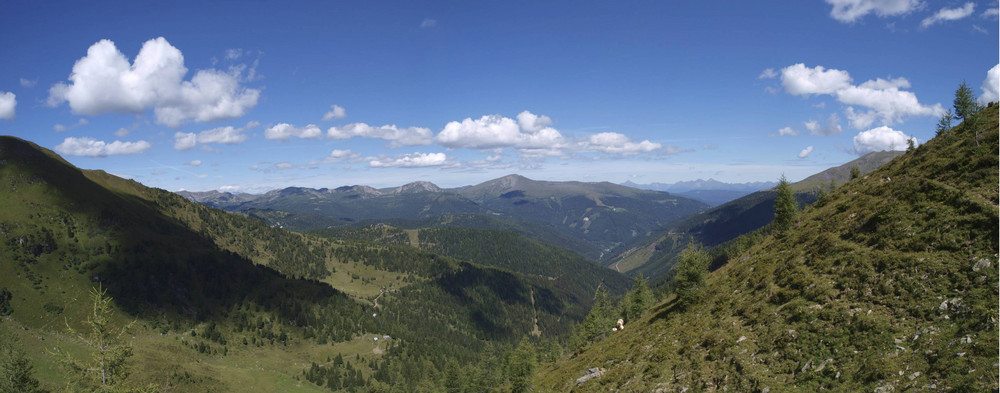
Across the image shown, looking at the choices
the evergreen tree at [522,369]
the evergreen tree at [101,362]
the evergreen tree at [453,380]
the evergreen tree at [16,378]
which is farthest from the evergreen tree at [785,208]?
the evergreen tree at [16,378]

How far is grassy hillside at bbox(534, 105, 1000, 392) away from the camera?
18.6m

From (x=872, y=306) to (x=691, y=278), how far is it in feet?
80.2

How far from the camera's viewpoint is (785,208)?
54188 mm

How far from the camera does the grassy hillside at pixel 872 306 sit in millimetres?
18609

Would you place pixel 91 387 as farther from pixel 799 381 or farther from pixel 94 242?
pixel 94 242

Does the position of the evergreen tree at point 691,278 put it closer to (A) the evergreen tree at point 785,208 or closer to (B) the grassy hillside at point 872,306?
(B) the grassy hillside at point 872,306

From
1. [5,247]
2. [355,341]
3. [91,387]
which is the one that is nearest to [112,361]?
[91,387]

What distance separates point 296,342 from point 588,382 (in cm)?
18049

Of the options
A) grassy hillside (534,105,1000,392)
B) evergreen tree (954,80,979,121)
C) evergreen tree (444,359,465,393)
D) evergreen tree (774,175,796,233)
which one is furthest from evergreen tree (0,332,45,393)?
evergreen tree (954,80,979,121)

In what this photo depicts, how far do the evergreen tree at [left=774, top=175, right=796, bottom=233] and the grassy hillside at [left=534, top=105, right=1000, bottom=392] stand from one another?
11051 millimetres

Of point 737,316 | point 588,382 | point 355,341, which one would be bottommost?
point 355,341

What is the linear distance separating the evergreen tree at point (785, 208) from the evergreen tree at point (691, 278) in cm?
1552

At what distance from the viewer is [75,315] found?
13262 cm

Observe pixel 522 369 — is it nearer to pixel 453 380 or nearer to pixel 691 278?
pixel 691 278
